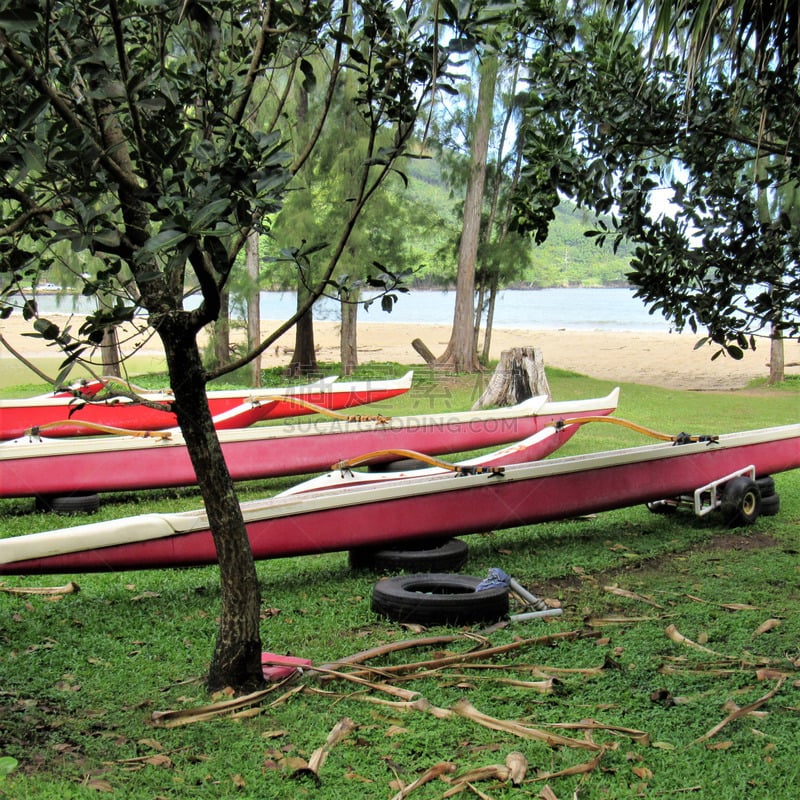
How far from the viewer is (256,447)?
21.2ft

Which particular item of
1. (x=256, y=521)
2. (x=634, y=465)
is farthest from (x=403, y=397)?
(x=256, y=521)

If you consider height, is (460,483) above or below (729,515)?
above

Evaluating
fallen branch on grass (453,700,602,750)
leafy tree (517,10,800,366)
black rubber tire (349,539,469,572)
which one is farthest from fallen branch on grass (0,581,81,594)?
leafy tree (517,10,800,366)

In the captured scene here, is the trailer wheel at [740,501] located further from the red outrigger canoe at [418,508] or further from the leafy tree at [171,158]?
the leafy tree at [171,158]

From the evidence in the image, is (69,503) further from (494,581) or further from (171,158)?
(171,158)

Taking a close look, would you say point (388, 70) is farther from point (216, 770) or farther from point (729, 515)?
point (729, 515)

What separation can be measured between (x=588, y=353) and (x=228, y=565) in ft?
66.3

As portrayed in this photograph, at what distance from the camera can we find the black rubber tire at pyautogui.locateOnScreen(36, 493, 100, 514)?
5.80 metres

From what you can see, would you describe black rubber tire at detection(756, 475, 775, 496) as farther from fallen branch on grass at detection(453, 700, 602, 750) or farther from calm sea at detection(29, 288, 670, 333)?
calm sea at detection(29, 288, 670, 333)

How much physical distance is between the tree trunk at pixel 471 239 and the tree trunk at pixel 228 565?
38.3ft

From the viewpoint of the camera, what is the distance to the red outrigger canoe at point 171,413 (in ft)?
24.1

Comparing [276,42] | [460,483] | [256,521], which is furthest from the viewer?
[460,483]

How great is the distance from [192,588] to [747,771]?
2.71m

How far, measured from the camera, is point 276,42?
3016 mm
